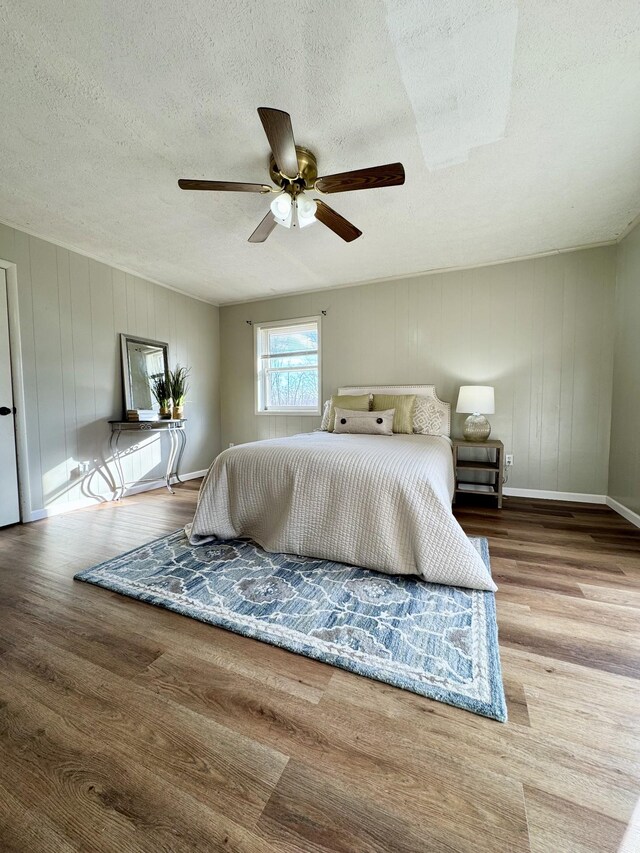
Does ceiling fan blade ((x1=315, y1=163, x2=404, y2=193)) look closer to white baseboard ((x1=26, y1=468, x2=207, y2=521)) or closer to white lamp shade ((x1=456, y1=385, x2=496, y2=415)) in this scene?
white lamp shade ((x1=456, y1=385, x2=496, y2=415))

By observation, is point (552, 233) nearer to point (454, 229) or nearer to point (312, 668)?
point (454, 229)

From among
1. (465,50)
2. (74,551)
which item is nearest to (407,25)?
(465,50)

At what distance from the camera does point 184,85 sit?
1557mm

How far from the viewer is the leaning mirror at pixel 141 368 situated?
12.1 ft

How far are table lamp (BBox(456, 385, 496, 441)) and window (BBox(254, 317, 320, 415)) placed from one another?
6.00 feet

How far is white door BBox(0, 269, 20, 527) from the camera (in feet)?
8.93

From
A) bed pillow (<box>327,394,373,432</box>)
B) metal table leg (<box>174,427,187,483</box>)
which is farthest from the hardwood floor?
metal table leg (<box>174,427,187,483</box>)

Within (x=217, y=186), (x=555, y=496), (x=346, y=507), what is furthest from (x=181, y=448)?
(x=555, y=496)

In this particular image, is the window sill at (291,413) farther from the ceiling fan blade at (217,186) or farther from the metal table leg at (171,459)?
the ceiling fan blade at (217,186)

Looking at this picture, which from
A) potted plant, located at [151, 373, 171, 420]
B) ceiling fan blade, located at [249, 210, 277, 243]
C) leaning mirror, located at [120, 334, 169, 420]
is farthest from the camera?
potted plant, located at [151, 373, 171, 420]

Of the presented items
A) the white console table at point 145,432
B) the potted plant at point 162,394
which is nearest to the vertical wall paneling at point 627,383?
the white console table at point 145,432

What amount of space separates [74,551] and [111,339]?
7.42 feet

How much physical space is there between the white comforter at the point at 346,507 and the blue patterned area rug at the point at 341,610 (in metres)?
0.11

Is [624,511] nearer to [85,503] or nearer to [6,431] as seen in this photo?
[85,503]
